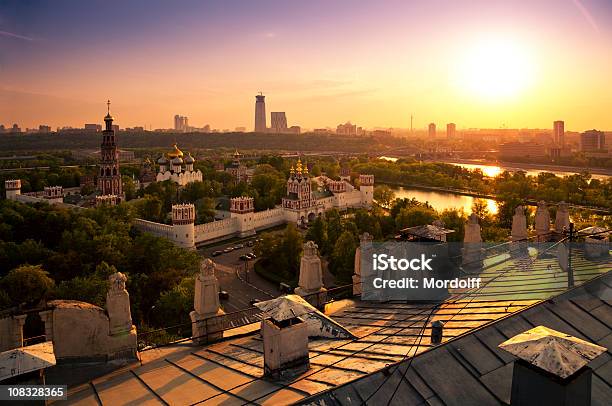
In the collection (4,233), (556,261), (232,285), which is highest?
(556,261)

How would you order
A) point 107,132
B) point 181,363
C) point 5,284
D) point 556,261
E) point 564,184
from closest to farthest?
point 181,363
point 556,261
point 5,284
point 107,132
point 564,184

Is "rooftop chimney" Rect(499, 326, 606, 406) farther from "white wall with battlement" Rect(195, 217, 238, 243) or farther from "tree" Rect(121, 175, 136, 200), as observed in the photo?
"tree" Rect(121, 175, 136, 200)

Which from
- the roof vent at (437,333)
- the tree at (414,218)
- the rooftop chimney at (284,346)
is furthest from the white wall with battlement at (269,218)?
the roof vent at (437,333)

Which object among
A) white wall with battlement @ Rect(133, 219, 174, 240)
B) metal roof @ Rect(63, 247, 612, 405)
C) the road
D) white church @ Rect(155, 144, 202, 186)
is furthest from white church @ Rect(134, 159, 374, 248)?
metal roof @ Rect(63, 247, 612, 405)

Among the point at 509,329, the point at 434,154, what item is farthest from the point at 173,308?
the point at 434,154

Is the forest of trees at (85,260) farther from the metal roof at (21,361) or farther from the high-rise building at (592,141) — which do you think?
the high-rise building at (592,141)

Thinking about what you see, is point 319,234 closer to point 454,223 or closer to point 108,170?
point 454,223

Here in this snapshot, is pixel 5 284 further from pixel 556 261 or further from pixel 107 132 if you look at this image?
pixel 107 132
